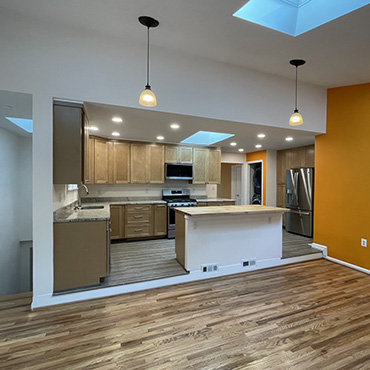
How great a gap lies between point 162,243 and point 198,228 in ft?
5.62

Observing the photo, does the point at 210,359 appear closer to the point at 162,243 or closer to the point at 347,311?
the point at 347,311

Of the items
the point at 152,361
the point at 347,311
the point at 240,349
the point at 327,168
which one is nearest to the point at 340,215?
the point at 327,168

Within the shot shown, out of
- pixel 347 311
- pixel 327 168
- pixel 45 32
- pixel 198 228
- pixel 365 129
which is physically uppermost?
pixel 45 32

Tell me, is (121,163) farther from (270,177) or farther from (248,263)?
(270,177)

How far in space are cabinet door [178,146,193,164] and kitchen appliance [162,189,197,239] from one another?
81 cm

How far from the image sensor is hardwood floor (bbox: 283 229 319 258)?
386 centimetres

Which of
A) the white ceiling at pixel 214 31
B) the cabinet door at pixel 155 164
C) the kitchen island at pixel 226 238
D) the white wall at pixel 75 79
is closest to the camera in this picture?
the white ceiling at pixel 214 31

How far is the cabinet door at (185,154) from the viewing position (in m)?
5.36

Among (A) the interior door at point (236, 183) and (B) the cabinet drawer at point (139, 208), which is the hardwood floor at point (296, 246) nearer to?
(A) the interior door at point (236, 183)

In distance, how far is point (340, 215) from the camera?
3.66 m

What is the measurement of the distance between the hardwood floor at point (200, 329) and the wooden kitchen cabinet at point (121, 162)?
2.78 m

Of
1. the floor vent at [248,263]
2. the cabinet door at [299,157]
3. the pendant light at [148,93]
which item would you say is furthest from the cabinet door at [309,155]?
the pendant light at [148,93]

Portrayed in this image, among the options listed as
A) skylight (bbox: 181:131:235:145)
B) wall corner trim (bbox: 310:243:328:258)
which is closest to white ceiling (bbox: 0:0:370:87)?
skylight (bbox: 181:131:235:145)

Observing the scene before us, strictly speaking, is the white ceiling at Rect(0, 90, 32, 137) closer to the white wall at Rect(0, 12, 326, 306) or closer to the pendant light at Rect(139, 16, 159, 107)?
the white wall at Rect(0, 12, 326, 306)
